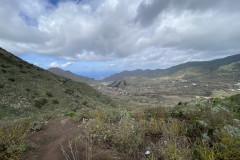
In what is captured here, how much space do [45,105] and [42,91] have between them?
10.4 feet

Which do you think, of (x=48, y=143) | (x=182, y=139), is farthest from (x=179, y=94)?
(x=48, y=143)

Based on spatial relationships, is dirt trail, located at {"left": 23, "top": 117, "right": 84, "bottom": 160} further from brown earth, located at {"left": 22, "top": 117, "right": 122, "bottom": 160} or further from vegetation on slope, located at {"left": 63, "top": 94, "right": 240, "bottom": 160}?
vegetation on slope, located at {"left": 63, "top": 94, "right": 240, "bottom": 160}

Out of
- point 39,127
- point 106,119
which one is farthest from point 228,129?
point 39,127

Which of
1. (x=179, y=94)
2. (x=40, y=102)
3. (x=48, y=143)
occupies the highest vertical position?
(x=40, y=102)

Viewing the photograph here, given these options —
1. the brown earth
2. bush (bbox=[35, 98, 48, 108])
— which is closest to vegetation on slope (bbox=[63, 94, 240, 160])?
the brown earth

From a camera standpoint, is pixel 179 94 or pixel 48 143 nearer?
pixel 48 143

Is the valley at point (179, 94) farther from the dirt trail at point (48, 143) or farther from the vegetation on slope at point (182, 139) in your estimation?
the dirt trail at point (48, 143)

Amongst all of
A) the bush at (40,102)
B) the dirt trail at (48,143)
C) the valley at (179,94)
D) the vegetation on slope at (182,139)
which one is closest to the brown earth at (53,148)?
the dirt trail at (48,143)

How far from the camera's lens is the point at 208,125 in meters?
3.13

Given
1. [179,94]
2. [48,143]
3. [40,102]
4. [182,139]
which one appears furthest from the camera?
[179,94]

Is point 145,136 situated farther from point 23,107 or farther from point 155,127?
point 23,107

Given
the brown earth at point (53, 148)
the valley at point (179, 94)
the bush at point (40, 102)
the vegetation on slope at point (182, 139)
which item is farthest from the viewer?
the valley at point (179, 94)

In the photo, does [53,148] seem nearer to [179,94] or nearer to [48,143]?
[48,143]

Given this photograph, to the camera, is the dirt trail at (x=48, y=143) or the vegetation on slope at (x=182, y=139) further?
the dirt trail at (x=48, y=143)
